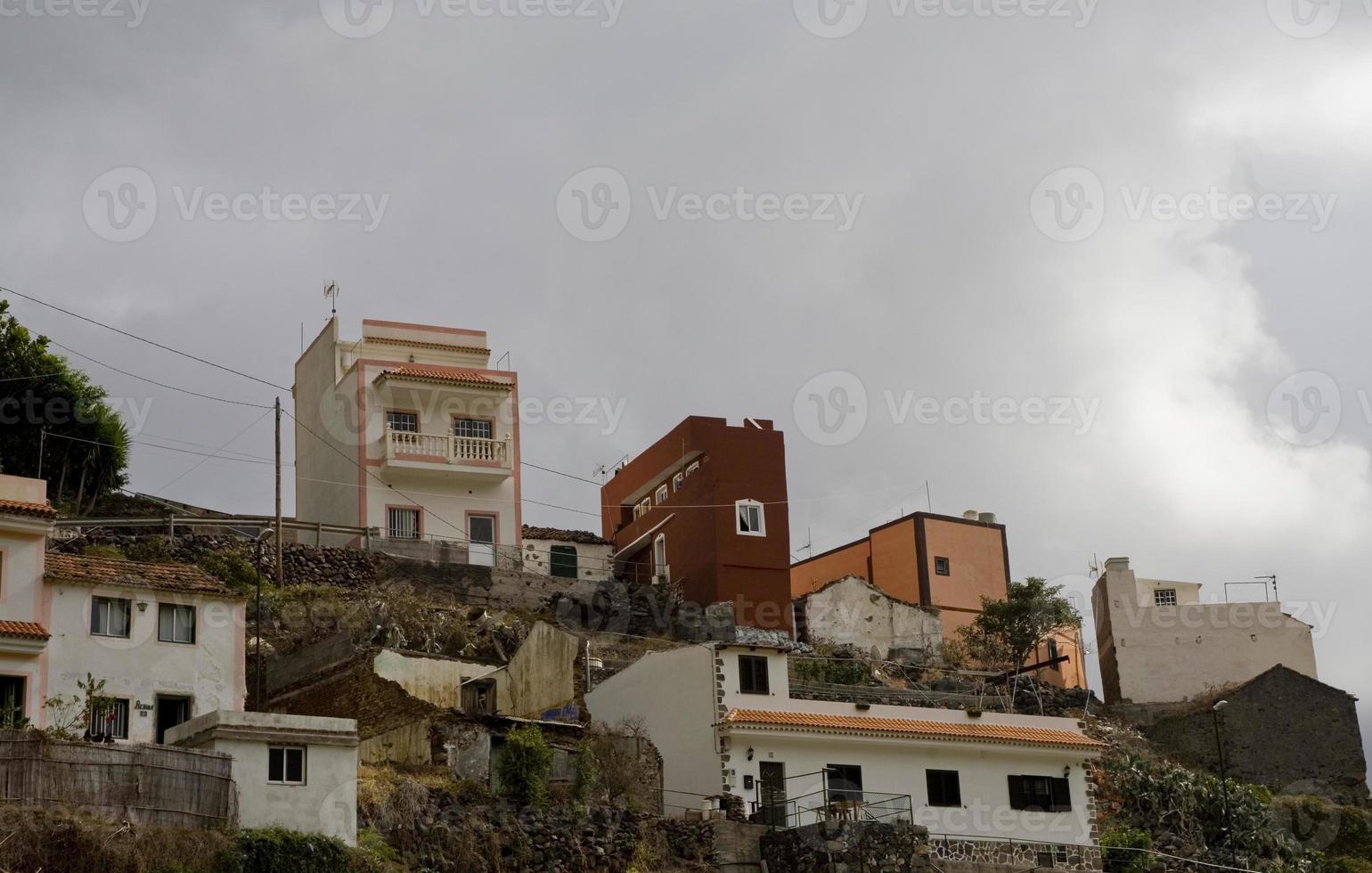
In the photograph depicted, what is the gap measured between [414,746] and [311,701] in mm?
5689

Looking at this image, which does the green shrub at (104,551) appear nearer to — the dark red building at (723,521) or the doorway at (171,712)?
the doorway at (171,712)

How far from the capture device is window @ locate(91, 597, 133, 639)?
38750mm

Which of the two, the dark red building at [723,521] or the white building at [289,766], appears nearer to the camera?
the white building at [289,766]

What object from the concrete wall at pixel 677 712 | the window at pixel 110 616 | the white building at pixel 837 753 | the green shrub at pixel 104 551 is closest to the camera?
the window at pixel 110 616

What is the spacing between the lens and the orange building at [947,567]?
229 feet

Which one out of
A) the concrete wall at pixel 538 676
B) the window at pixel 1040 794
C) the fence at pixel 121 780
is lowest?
the window at pixel 1040 794

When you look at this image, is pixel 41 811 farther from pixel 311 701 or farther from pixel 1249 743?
pixel 1249 743

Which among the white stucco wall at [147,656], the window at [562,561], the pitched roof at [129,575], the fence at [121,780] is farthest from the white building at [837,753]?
the window at [562,561]

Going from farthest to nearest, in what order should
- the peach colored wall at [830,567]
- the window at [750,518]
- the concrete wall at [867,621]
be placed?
the peach colored wall at [830,567], the concrete wall at [867,621], the window at [750,518]

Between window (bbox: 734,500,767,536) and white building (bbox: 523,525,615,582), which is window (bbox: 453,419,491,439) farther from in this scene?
window (bbox: 734,500,767,536)

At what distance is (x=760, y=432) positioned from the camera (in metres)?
64.7

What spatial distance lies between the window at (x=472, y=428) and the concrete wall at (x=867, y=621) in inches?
501

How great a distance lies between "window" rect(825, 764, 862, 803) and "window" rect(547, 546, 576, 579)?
69.4ft

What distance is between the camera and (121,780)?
32094mm
